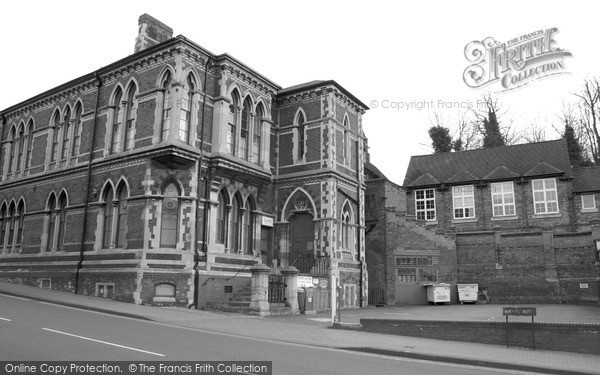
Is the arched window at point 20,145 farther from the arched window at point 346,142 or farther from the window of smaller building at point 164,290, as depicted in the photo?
the arched window at point 346,142

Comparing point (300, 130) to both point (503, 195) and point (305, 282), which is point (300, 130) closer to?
point (305, 282)

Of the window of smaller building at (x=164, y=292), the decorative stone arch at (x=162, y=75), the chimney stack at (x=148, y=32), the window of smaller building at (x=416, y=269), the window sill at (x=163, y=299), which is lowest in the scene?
the window sill at (x=163, y=299)

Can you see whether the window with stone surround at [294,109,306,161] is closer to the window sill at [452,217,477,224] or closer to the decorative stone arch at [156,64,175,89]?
the decorative stone arch at [156,64,175,89]

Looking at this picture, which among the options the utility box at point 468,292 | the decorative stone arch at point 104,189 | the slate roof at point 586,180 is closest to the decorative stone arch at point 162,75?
the decorative stone arch at point 104,189

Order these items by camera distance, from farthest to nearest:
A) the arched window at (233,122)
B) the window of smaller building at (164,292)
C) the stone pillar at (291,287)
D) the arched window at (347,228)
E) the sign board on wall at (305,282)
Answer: the arched window at (347,228) < the arched window at (233,122) < the sign board on wall at (305,282) < the stone pillar at (291,287) < the window of smaller building at (164,292)

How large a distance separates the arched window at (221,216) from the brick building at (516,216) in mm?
12429

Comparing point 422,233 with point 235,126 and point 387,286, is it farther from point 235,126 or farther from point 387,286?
point 235,126

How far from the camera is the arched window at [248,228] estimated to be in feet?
78.3

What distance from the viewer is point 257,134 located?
25.1 m

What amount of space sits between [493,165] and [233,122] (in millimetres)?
21957

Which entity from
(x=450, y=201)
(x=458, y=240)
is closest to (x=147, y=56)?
(x=458, y=240)

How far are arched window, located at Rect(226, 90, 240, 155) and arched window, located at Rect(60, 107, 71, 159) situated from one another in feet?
29.1

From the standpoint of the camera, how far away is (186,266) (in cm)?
2027

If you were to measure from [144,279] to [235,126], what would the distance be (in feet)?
26.8
